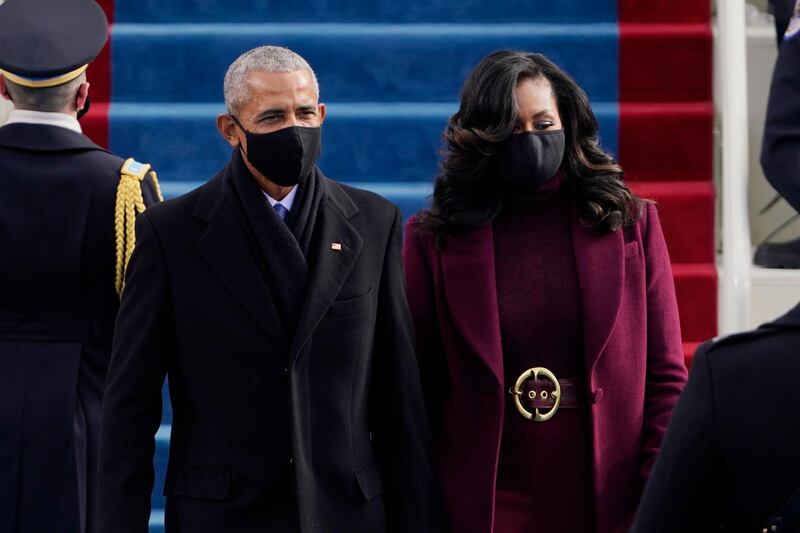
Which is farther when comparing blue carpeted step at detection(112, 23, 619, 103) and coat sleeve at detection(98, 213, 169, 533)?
blue carpeted step at detection(112, 23, 619, 103)

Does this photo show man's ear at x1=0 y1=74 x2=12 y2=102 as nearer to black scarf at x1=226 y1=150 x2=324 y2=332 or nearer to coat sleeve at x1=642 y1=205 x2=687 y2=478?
black scarf at x1=226 y1=150 x2=324 y2=332

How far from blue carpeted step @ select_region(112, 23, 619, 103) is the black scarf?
106 inches

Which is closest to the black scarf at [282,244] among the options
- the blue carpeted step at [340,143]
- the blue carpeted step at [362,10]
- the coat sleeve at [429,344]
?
the coat sleeve at [429,344]

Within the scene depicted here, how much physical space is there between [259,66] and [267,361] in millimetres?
663

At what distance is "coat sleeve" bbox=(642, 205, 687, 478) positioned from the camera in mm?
3424

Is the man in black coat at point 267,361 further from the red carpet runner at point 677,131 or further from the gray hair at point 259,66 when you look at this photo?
the red carpet runner at point 677,131

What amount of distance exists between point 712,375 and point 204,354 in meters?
1.59

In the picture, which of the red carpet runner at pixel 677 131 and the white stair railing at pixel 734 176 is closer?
the white stair railing at pixel 734 176

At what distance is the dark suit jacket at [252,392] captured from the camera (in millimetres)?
3266

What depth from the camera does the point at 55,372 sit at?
408cm

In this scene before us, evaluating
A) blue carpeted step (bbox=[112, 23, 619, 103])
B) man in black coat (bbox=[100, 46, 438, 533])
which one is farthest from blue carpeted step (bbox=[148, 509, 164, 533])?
blue carpeted step (bbox=[112, 23, 619, 103])

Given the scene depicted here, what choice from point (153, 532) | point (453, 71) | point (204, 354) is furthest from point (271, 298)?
point (453, 71)

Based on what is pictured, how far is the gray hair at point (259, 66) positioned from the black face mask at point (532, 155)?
46cm

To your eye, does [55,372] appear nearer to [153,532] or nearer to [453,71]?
[153,532]
